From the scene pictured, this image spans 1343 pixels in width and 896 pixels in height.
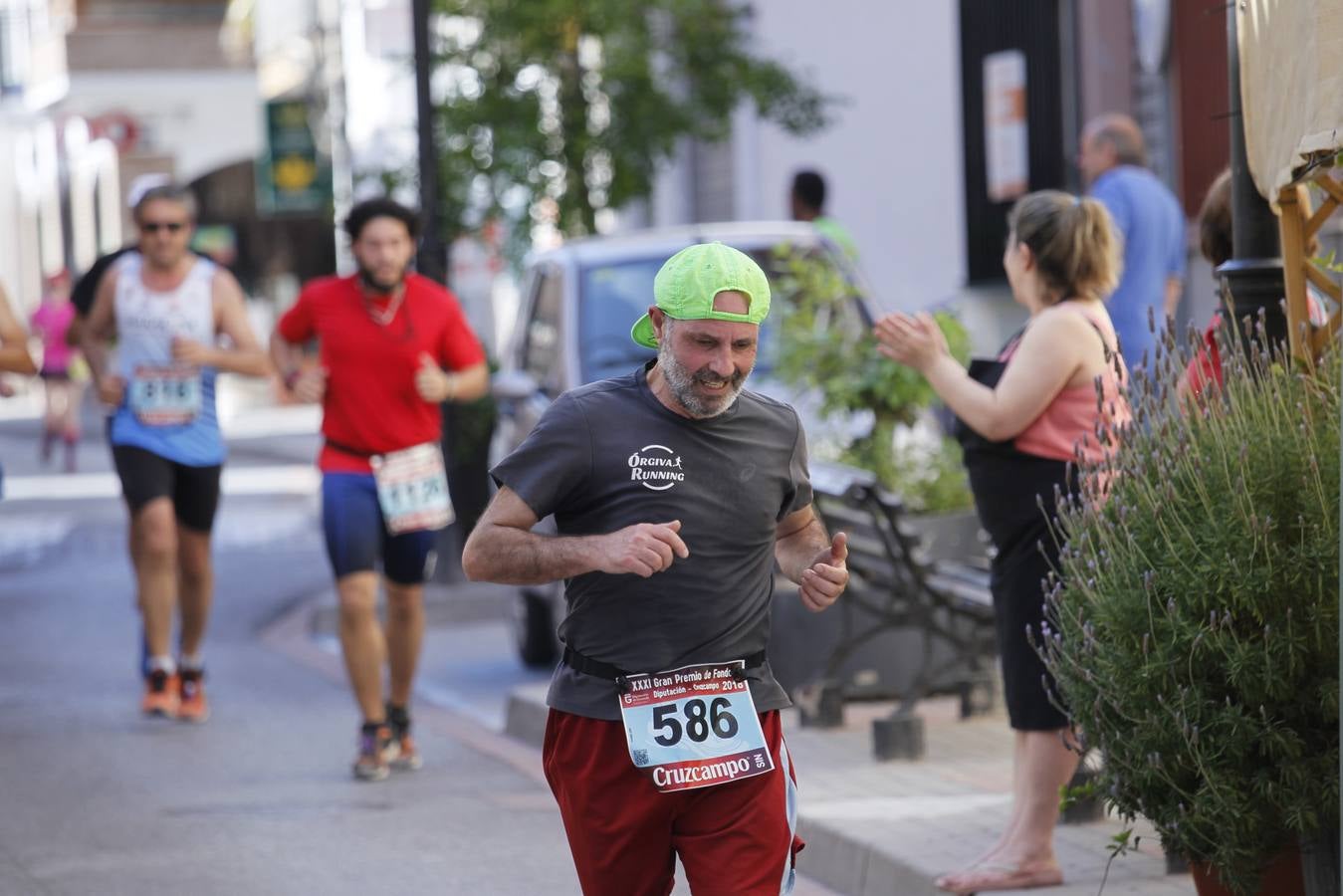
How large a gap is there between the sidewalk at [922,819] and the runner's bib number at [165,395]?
2.91 meters

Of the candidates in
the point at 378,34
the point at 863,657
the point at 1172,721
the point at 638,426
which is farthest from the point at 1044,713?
the point at 378,34

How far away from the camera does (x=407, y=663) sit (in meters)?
8.72

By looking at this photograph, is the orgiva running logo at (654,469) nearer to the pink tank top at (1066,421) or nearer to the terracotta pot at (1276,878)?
the terracotta pot at (1276,878)

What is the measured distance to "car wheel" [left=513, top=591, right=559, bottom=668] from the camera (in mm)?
11195

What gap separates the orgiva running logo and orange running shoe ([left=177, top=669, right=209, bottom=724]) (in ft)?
19.0

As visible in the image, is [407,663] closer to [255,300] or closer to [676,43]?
[676,43]

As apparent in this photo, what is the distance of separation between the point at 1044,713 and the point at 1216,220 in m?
1.45

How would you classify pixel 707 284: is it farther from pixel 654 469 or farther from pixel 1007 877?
pixel 1007 877

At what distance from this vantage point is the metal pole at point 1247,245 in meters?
5.84

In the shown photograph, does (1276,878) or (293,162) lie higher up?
(293,162)

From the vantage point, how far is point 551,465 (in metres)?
4.42

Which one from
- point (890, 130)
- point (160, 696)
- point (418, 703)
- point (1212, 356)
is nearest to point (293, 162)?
point (890, 130)

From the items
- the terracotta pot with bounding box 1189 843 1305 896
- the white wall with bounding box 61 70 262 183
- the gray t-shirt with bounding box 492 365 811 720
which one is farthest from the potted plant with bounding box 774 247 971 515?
the white wall with bounding box 61 70 262 183

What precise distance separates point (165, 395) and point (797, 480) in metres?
5.61
